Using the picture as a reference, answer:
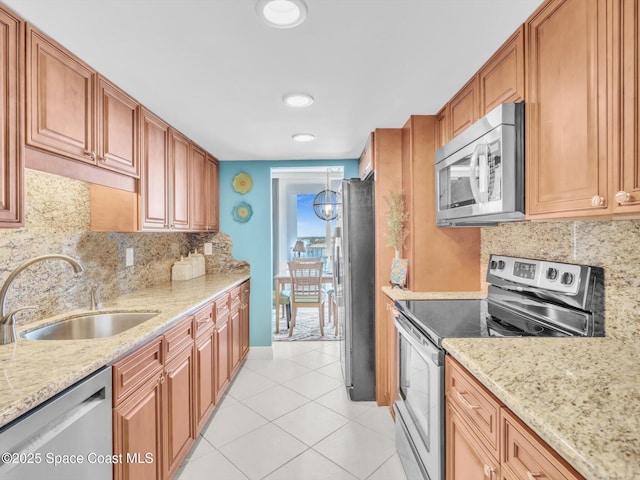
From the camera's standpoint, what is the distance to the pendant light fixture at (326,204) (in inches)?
195

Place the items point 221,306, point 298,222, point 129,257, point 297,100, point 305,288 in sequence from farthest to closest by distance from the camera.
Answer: point 298,222 → point 305,288 → point 221,306 → point 129,257 → point 297,100

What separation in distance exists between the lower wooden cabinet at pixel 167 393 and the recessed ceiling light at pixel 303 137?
1.47 meters

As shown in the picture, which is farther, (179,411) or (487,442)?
(179,411)

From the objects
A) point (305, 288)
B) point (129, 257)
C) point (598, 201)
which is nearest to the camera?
point (598, 201)

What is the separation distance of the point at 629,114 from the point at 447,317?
1.12 meters

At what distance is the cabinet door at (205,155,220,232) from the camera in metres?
3.50

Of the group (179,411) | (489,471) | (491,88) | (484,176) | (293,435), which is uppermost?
(491,88)

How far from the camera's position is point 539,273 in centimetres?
166

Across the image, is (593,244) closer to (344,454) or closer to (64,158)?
(344,454)

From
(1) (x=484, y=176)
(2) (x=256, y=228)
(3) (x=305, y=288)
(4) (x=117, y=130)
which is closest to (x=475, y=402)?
(1) (x=484, y=176)

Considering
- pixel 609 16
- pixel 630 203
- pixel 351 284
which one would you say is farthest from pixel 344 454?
pixel 609 16

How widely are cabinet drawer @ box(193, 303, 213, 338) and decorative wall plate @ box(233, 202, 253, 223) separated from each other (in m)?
1.51

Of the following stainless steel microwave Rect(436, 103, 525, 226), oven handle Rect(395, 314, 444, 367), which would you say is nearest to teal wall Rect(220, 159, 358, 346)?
oven handle Rect(395, 314, 444, 367)

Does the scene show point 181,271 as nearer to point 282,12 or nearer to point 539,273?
point 282,12
